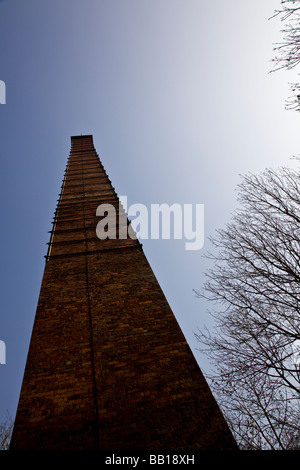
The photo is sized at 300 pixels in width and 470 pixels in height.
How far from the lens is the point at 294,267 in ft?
14.7

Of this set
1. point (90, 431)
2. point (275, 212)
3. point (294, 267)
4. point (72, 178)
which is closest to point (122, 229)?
point (275, 212)

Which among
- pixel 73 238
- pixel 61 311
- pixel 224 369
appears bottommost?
pixel 224 369

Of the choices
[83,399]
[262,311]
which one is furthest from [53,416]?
[262,311]

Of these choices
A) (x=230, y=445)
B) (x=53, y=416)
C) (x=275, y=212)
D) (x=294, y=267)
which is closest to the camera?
(x=230, y=445)

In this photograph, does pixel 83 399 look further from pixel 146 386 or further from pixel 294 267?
pixel 294 267

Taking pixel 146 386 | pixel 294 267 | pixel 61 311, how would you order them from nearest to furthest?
pixel 146 386, pixel 294 267, pixel 61 311

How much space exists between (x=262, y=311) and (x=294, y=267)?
0.98m

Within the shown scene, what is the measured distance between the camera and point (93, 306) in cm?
483

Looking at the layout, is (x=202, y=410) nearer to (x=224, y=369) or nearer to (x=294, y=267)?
(x=224, y=369)

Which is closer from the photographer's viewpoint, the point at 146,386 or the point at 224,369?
the point at 146,386

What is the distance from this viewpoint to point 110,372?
3738mm

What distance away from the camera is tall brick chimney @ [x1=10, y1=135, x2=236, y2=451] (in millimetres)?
3082

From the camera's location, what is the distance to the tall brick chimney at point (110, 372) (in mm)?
3082

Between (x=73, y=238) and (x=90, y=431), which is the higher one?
(x=73, y=238)
